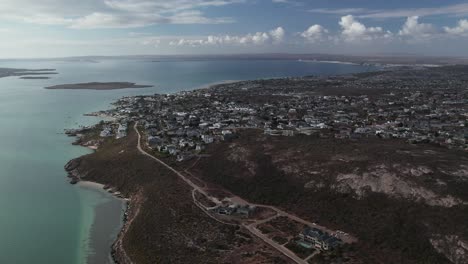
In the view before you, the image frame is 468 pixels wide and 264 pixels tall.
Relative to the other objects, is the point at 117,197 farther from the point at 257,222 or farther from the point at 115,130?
the point at 115,130

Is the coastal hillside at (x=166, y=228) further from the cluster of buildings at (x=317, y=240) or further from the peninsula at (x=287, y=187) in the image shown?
the cluster of buildings at (x=317, y=240)

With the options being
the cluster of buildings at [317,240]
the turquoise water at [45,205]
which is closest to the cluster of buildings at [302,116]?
the turquoise water at [45,205]

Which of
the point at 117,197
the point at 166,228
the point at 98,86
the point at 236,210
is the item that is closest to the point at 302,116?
the point at 117,197

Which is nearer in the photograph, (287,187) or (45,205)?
(287,187)

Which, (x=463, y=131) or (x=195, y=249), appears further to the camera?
(x=463, y=131)

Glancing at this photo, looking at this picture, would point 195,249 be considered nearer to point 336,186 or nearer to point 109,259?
point 109,259

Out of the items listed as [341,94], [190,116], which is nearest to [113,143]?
[190,116]

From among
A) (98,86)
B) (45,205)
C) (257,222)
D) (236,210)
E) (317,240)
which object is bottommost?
(45,205)
